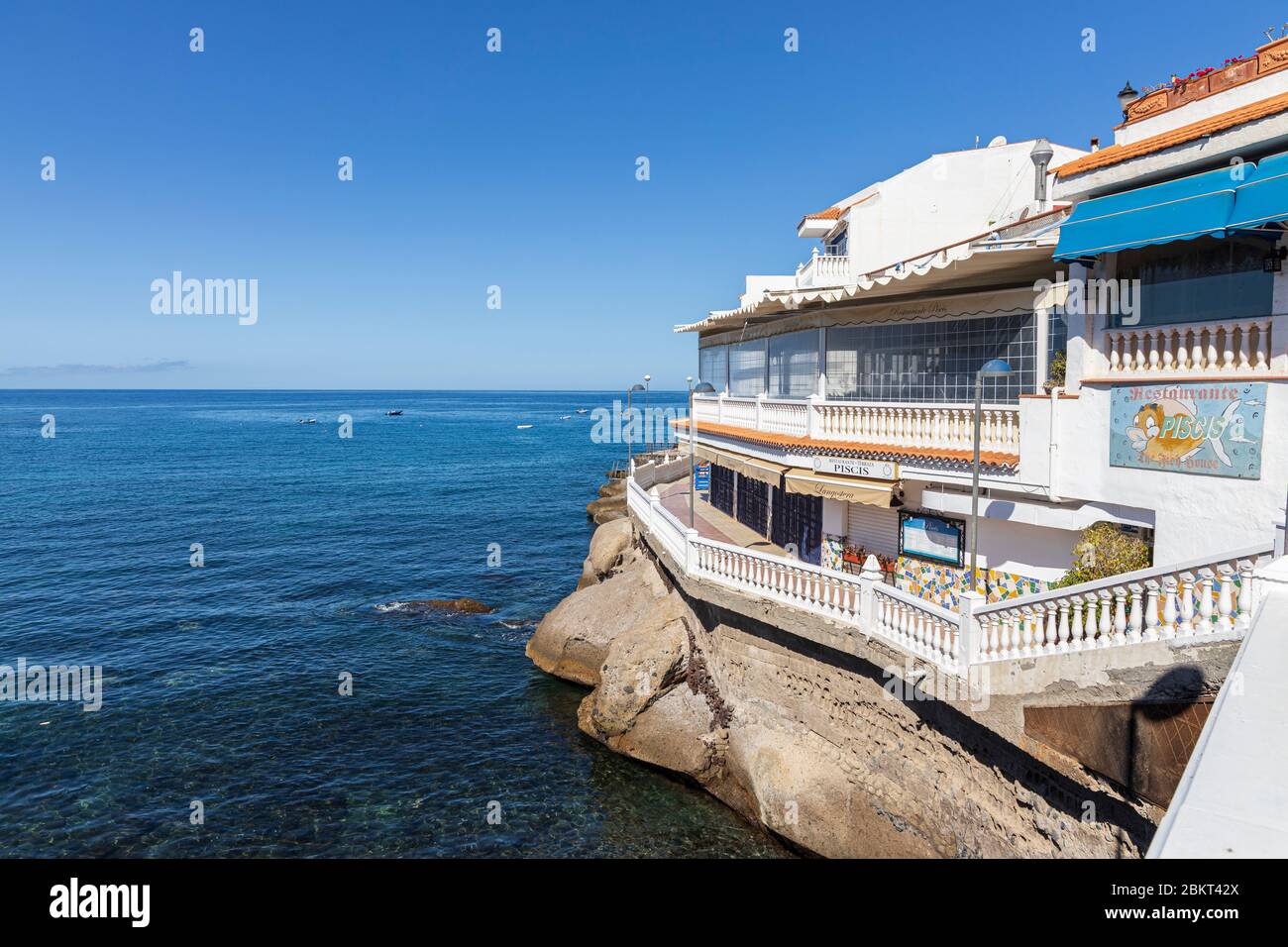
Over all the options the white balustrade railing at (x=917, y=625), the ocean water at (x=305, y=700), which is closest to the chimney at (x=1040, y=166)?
the white balustrade railing at (x=917, y=625)

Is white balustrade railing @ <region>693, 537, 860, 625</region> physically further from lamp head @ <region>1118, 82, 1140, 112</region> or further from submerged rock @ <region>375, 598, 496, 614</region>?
submerged rock @ <region>375, 598, 496, 614</region>

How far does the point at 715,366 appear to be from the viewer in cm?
2691

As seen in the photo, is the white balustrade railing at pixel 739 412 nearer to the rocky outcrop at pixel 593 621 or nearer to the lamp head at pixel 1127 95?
the rocky outcrop at pixel 593 621

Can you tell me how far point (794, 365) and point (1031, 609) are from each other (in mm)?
11020

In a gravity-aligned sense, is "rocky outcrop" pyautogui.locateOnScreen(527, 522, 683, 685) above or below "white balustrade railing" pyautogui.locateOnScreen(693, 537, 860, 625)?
below

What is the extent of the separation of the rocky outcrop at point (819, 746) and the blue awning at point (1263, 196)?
721 centimetres

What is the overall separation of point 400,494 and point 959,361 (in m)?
52.1

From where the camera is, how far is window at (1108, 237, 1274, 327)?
10641mm

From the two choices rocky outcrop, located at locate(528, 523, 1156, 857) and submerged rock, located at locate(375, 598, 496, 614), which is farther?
submerged rock, located at locate(375, 598, 496, 614)

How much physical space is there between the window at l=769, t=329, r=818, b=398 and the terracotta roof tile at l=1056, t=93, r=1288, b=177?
689 cm

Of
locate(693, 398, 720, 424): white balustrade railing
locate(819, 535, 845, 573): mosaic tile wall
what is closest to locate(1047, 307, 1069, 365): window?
locate(819, 535, 845, 573): mosaic tile wall

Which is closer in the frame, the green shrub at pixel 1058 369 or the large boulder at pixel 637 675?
the green shrub at pixel 1058 369

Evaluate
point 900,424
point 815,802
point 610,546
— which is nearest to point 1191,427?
point 900,424

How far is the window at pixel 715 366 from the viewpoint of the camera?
25797 mm
